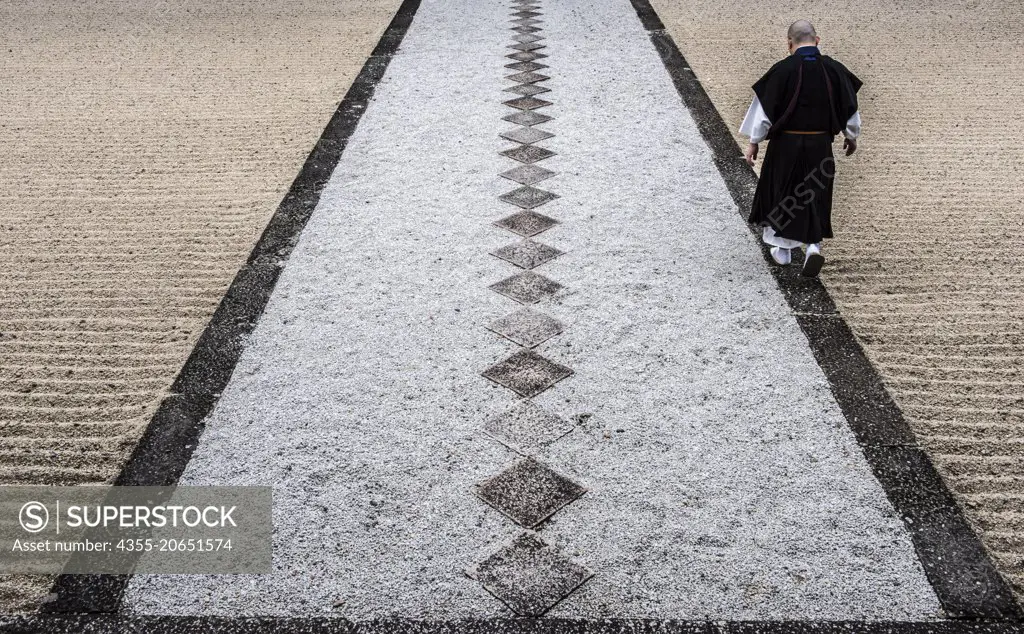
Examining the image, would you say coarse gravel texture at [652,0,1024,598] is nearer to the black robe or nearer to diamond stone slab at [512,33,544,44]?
the black robe

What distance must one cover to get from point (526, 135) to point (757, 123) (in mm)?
2153

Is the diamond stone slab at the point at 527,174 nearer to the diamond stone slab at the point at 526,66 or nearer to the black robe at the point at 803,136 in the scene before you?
the black robe at the point at 803,136

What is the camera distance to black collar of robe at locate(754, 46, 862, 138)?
393 centimetres

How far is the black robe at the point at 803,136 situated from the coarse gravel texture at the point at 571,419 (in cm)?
29

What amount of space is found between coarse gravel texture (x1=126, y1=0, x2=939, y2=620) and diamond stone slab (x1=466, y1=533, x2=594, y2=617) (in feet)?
0.11

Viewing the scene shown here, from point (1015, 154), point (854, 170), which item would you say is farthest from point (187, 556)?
point (1015, 154)

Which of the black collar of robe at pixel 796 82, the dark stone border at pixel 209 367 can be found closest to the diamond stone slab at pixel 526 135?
the dark stone border at pixel 209 367

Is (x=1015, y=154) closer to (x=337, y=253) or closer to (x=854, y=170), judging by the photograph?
(x=854, y=170)

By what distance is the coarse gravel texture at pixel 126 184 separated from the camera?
10.7ft

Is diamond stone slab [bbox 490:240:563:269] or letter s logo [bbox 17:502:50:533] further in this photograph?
diamond stone slab [bbox 490:240:563:269]

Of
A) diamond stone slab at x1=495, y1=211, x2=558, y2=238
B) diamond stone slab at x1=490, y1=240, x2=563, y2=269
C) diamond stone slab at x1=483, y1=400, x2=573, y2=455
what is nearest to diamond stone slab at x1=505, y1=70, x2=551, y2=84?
diamond stone slab at x1=495, y1=211, x2=558, y2=238

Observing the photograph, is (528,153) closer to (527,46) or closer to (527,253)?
(527,253)

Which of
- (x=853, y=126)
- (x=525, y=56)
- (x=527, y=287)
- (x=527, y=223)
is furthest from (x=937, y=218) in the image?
(x=525, y=56)

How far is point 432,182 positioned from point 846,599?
137 inches
